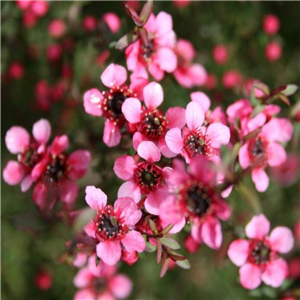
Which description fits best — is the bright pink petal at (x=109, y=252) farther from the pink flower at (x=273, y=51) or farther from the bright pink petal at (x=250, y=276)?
the pink flower at (x=273, y=51)

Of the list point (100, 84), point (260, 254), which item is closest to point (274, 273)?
point (260, 254)

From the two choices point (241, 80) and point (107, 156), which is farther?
point (241, 80)

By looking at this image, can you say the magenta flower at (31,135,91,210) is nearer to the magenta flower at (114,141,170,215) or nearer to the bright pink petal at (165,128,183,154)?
the magenta flower at (114,141,170,215)

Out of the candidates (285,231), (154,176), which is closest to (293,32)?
(285,231)

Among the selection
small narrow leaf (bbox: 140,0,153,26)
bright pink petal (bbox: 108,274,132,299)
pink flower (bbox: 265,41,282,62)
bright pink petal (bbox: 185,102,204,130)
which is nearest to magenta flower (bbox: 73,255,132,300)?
bright pink petal (bbox: 108,274,132,299)

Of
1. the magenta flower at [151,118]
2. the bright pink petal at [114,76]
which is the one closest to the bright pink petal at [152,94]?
the magenta flower at [151,118]

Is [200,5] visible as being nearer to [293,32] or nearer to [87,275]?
[293,32]

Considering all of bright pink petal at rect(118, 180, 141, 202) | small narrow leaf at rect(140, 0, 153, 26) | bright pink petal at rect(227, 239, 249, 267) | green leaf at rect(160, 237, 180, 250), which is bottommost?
bright pink petal at rect(227, 239, 249, 267)
